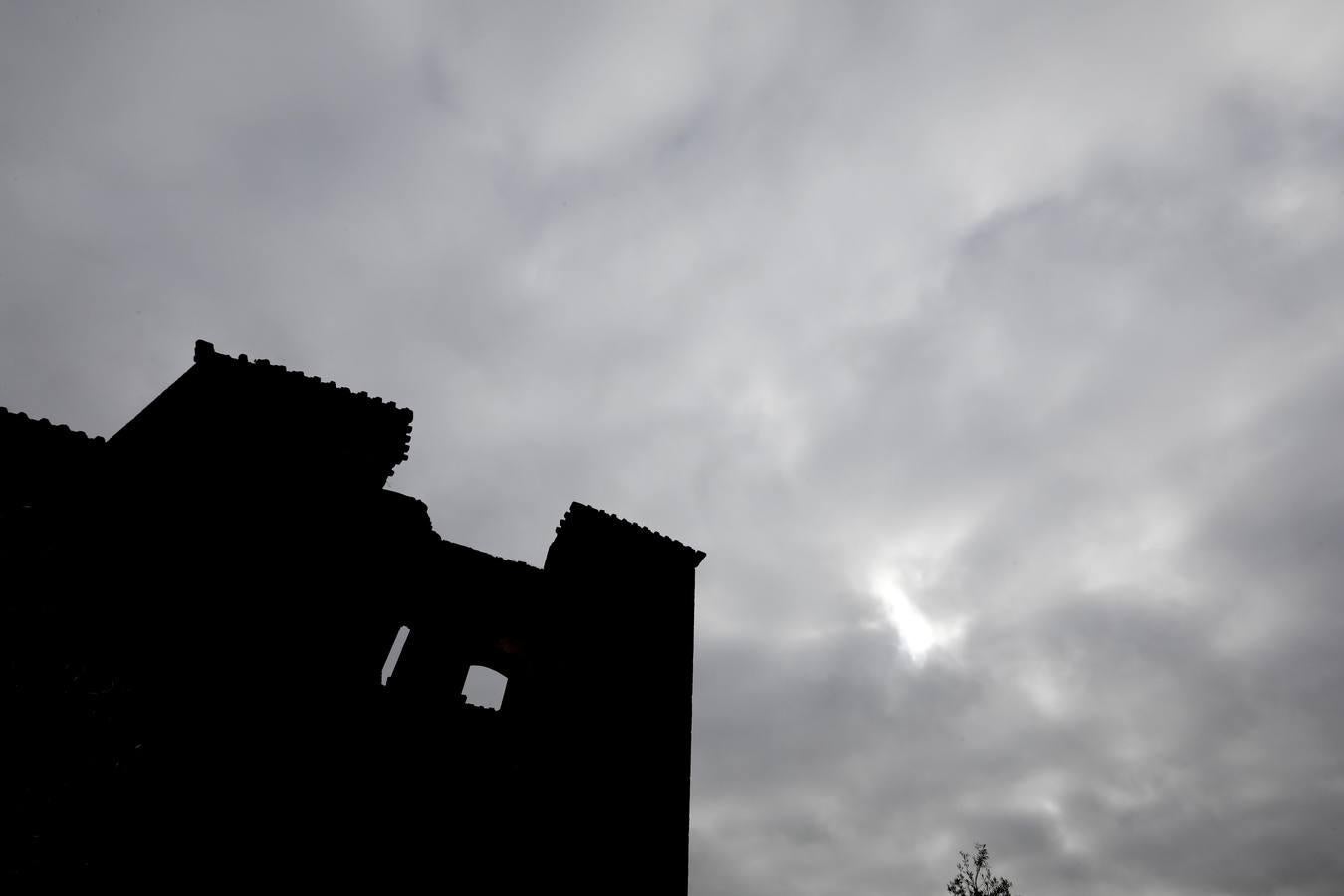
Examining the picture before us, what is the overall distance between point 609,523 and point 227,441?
369 inches

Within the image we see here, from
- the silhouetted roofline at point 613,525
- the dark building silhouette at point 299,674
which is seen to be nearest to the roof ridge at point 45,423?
the dark building silhouette at point 299,674

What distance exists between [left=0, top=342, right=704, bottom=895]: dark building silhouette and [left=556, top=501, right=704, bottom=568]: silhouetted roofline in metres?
0.92

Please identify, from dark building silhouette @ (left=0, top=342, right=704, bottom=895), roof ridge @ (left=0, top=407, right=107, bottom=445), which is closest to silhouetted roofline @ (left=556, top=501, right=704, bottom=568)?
dark building silhouette @ (left=0, top=342, right=704, bottom=895)

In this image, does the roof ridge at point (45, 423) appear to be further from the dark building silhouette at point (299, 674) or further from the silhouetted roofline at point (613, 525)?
the silhouetted roofline at point (613, 525)

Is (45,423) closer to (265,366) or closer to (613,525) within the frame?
(265,366)

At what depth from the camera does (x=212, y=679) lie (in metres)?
12.7

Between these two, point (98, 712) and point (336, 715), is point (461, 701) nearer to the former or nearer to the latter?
point (336, 715)

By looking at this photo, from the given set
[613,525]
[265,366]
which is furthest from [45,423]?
[613,525]

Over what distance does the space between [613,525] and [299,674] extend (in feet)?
27.8

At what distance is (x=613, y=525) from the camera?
19.2m

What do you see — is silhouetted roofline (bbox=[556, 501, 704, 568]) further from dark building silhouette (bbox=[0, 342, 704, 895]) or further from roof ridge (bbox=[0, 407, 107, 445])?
roof ridge (bbox=[0, 407, 107, 445])

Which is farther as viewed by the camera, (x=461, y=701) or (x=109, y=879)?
(x=461, y=701)

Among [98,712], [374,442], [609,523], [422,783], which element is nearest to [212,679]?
Answer: [98,712]

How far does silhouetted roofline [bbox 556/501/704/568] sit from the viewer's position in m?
19.1
